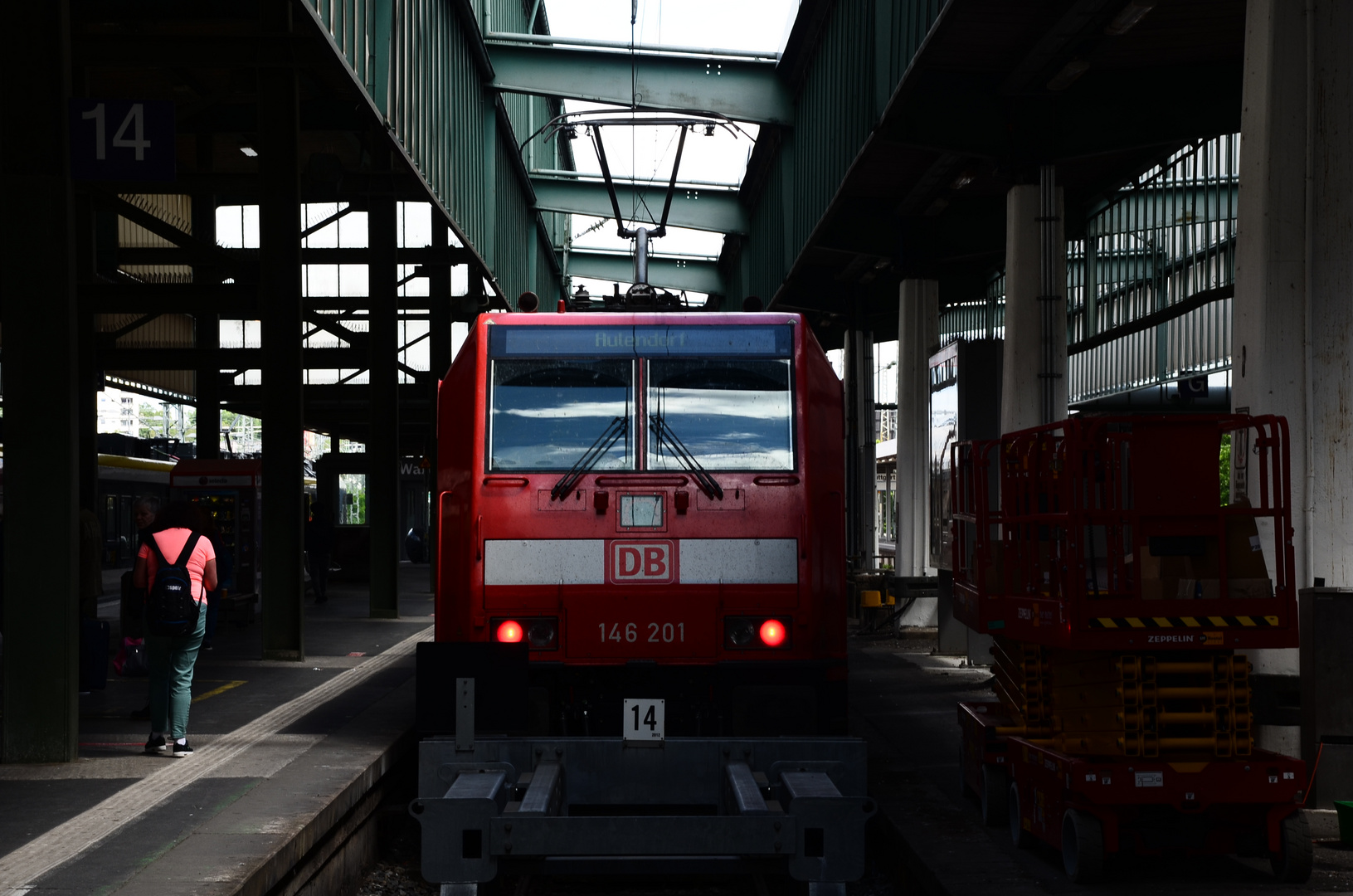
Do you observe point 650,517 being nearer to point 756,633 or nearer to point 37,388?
point 756,633

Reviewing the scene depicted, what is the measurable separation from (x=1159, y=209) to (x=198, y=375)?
765 inches

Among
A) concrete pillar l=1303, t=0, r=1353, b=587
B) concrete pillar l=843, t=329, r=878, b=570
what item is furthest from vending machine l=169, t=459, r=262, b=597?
concrete pillar l=1303, t=0, r=1353, b=587

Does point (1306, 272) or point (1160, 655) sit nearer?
point (1160, 655)

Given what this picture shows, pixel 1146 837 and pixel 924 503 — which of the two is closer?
pixel 1146 837

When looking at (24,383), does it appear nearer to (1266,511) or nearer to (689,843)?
(689,843)

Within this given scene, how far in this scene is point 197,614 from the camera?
9820 mm

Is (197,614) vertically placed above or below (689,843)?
above

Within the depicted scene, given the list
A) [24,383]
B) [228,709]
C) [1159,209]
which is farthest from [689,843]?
[1159,209]

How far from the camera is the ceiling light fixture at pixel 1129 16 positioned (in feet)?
41.8

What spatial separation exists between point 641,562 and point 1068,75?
904 centimetres

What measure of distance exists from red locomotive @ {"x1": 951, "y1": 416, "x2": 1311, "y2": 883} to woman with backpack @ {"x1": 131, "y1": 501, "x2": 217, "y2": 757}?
219 inches

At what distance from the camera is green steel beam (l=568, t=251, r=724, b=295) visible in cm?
3894

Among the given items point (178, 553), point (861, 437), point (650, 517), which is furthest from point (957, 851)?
point (861, 437)

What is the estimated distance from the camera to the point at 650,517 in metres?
8.54
